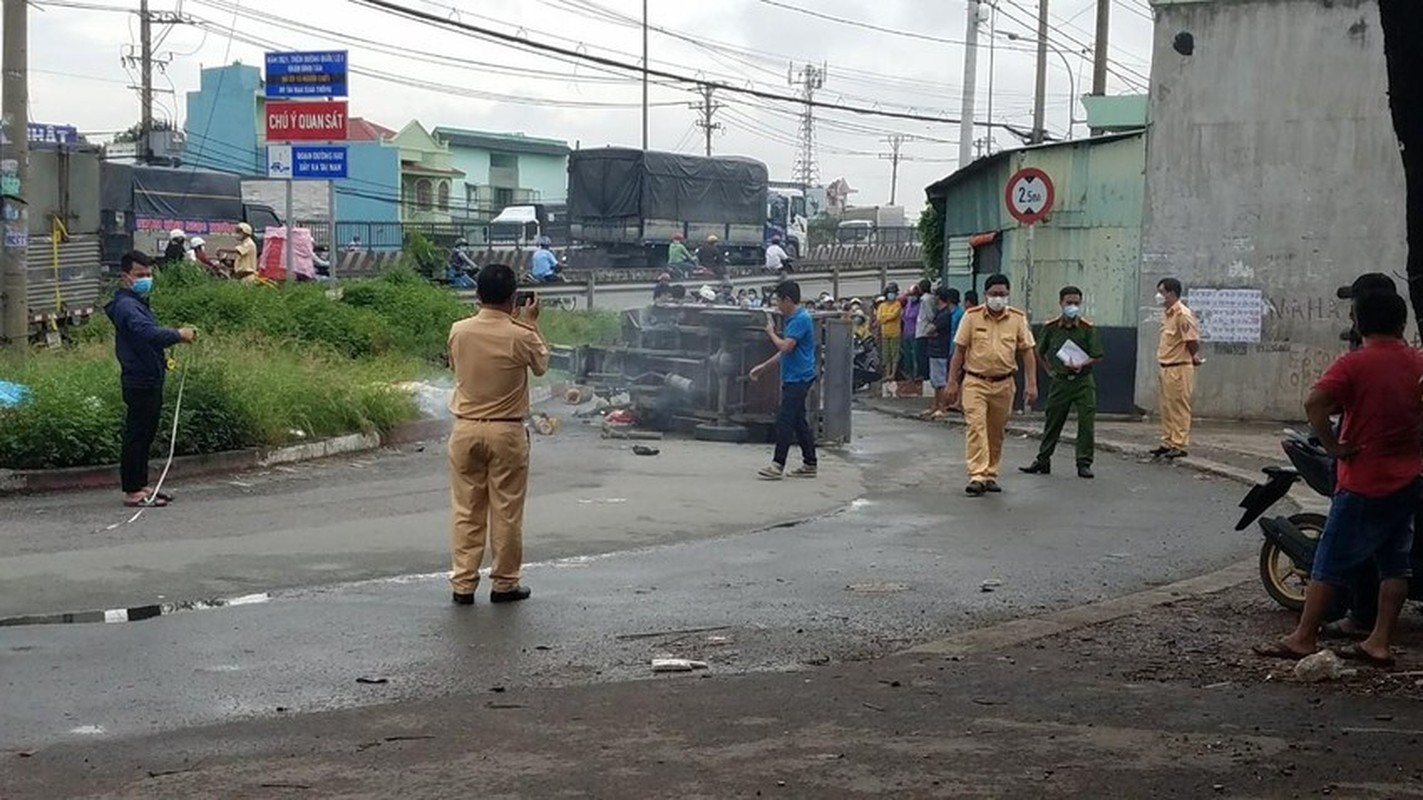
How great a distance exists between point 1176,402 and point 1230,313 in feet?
14.5

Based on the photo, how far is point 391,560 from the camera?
9.80m

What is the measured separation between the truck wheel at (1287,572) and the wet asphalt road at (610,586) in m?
0.98

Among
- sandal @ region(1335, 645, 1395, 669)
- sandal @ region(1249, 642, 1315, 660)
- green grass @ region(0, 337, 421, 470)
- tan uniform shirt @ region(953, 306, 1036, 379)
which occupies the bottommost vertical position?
sandal @ region(1249, 642, 1315, 660)

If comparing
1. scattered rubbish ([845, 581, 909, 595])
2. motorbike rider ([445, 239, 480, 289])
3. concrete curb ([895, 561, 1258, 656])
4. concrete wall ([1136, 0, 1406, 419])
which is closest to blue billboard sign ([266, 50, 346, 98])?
concrete wall ([1136, 0, 1406, 419])

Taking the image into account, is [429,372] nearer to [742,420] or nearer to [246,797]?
[742,420]

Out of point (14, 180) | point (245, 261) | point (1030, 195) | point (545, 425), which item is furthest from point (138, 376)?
point (245, 261)

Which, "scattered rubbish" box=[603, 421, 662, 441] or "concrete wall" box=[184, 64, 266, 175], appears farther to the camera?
"concrete wall" box=[184, 64, 266, 175]

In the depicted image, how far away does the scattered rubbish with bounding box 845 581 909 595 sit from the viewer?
29.7ft

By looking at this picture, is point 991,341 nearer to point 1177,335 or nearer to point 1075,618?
point 1177,335

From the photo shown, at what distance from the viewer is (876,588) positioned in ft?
30.1

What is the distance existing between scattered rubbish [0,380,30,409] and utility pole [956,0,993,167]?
23.1 m

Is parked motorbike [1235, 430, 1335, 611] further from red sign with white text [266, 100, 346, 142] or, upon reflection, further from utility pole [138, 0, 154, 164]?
utility pole [138, 0, 154, 164]

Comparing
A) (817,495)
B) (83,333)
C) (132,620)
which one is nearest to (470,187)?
(83,333)

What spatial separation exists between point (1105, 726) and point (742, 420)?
10.9 metres
